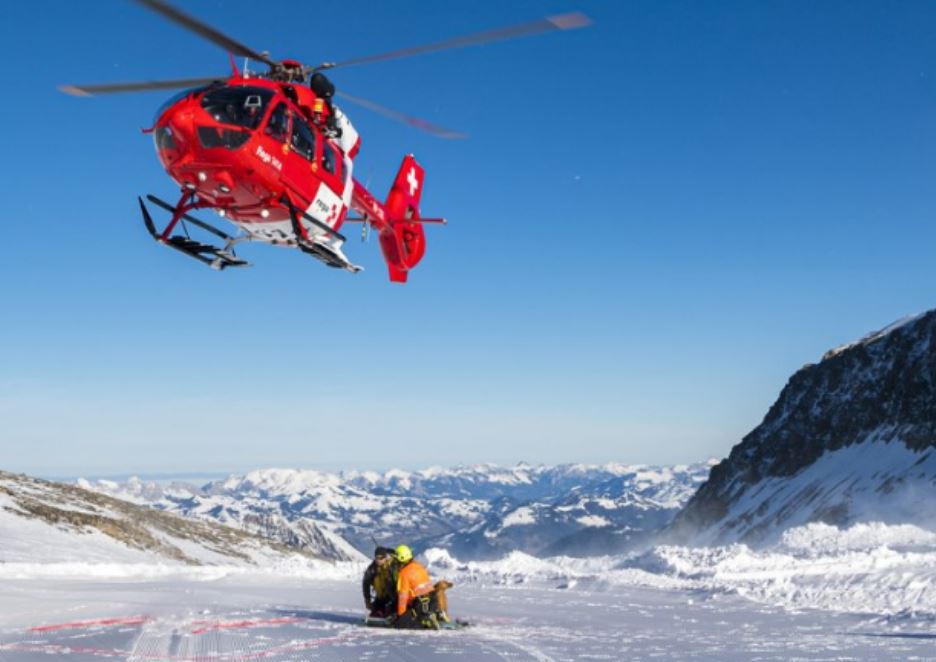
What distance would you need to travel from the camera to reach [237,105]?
681 inches

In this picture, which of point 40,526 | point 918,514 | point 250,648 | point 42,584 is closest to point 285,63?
point 250,648

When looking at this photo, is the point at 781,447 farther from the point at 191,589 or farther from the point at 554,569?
the point at 191,589

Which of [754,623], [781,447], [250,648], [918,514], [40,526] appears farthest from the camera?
[781,447]

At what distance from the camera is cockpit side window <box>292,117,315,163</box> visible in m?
18.3

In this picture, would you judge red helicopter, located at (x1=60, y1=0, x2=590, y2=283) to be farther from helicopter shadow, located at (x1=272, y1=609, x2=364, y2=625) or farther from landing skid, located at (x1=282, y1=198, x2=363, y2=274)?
helicopter shadow, located at (x1=272, y1=609, x2=364, y2=625)

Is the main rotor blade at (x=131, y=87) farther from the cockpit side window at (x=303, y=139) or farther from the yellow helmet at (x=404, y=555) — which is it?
the yellow helmet at (x=404, y=555)

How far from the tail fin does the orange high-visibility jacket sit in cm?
1298

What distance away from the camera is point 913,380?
9825 centimetres

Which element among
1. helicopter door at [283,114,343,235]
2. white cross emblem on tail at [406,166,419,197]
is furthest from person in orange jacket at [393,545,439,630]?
white cross emblem on tail at [406,166,419,197]

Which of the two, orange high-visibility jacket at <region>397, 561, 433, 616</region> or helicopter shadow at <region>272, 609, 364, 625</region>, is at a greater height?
orange high-visibility jacket at <region>397, 561, 433, 616</region>

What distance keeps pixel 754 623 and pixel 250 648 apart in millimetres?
9240

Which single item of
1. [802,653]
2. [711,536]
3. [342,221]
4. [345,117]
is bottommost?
[711,536]

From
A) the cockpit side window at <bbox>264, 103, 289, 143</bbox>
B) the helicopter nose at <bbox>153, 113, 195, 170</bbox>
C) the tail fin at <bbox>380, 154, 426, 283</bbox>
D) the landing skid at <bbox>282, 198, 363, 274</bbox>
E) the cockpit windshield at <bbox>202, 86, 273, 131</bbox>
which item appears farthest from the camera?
the tail fin at <bbox>380, 154, 426, 283</bbox>

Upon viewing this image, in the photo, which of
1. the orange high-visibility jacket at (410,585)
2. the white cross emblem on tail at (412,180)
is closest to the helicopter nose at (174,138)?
the orange high-visibility jacket at (410,585)
